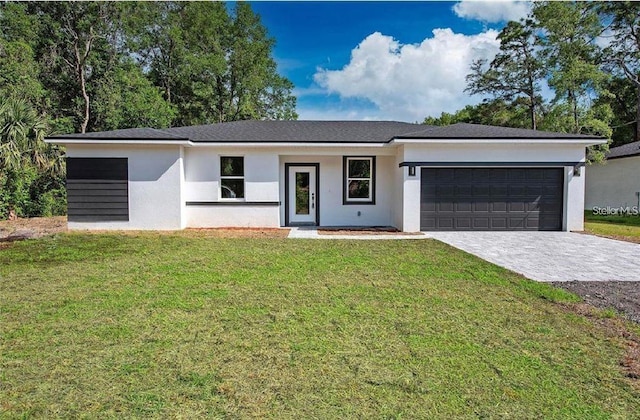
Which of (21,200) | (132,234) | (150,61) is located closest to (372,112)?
(150,61)

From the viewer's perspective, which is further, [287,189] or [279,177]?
[287,189]

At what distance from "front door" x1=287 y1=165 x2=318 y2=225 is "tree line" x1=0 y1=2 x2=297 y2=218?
7.52 metres

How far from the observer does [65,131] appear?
65.5 feet

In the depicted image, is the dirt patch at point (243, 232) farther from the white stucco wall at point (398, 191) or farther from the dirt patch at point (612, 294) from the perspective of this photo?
the dirt patch at point (612, 294)

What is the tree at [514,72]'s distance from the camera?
2414 cm

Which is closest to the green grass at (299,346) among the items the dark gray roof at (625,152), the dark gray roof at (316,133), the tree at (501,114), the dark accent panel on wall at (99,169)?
the dark accent panel on wall at (99,169)

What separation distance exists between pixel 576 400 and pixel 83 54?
26860 millimetres

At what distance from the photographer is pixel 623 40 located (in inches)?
1006

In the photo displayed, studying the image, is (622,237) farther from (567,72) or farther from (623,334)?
(567,72)

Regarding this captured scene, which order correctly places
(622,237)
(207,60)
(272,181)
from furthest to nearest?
1. (207,60)
2. (272,181)
3. (622,237)

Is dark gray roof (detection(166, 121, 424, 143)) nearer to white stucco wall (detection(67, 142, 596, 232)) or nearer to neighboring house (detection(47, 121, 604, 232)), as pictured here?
neighboring house (detection(47, 121, 604, 232))

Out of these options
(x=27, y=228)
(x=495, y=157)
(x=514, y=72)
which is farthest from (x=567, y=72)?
(x=27, y=228)

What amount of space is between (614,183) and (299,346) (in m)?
23.5

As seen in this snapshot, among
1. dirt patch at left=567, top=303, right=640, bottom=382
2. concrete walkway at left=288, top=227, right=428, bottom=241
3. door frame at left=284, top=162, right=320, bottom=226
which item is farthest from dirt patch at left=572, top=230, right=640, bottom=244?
door frame at left=284, top=162, right=320, bottom=226
